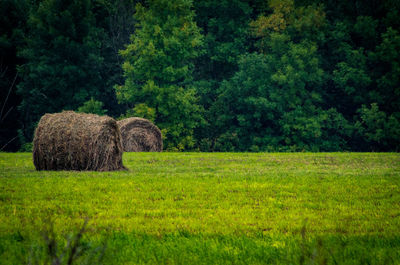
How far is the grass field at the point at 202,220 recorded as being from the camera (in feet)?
15.5

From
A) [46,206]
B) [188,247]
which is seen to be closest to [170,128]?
[46,206]

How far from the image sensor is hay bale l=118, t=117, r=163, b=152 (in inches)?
1030

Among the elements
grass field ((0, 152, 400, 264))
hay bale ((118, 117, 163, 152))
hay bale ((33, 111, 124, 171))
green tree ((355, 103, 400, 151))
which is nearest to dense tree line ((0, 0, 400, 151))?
green tree ((355, 103, 400, 151))

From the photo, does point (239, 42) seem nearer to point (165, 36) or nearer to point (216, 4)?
point (216, 4)

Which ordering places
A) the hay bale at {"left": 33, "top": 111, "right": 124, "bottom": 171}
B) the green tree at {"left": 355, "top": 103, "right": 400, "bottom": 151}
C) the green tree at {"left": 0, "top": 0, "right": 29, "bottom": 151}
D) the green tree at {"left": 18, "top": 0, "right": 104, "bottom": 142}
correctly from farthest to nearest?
the green tree at {"left": 0, "top": 0, "right": 29, "bottom": 151}
the green tree at {"left": 18, "top": 0, "right": 104, "bottom": 142}
the green tree at {"left": 355, "top": 103, "right": 400, "bottom": 151}
the hay bale at {"left": 33, "top": 111, "right": 124, "bottom": 171}

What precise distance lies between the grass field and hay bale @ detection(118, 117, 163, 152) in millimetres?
14856

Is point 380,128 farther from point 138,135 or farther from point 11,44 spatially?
point 11,44

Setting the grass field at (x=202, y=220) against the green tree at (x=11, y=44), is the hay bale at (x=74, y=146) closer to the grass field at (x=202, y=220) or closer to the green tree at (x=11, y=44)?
the grass field at (x=202, y=220)

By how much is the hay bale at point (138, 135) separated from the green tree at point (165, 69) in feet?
30.1

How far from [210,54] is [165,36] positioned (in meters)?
5.19

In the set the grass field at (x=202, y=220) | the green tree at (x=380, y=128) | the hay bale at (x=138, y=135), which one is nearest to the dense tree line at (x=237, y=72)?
the green tree at (x=380, y=128)

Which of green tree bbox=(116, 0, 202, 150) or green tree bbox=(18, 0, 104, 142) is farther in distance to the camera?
green tree bbox=(18, 0, 104, 142)

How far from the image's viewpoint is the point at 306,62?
122 ft

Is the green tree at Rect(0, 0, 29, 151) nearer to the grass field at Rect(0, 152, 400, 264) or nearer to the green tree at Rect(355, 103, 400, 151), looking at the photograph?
the green tree at Rect(355, 103, 400, 151)
